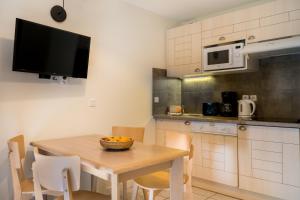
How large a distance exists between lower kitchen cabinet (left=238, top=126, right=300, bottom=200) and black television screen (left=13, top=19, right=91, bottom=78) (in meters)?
1.87

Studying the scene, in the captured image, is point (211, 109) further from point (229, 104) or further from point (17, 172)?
point (17, 172)

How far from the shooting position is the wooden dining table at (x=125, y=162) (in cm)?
133

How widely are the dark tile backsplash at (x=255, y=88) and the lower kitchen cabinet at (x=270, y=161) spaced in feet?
1.78

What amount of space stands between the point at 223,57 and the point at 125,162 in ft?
6.88

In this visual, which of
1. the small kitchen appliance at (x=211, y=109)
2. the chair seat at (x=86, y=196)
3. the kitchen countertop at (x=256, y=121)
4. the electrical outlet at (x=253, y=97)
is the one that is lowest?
the chair seat at (x=86, y=196)

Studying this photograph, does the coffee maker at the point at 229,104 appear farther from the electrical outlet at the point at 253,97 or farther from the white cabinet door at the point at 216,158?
the white cabinet door at the point at 216,158

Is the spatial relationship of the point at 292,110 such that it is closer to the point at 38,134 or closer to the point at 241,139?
the point at 241,139

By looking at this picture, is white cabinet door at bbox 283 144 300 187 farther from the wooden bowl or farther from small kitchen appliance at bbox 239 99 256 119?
the wooden bowl

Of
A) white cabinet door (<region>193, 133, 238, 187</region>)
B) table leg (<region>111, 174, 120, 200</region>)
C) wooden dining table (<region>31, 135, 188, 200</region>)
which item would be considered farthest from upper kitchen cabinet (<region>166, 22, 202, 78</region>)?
table leg (<region>111, 174, 120, 200</region>)

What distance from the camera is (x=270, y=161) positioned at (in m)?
2.39

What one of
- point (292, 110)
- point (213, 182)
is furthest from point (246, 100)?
point (213, 182)

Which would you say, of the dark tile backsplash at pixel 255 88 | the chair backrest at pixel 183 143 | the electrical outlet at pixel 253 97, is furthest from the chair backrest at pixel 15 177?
the electrical outlet at pixel 253 97

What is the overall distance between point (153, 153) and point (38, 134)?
4.11ft

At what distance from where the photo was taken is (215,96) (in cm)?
344
